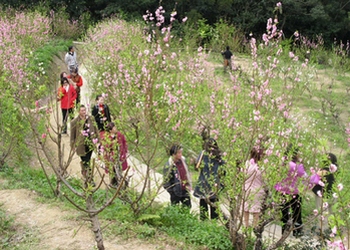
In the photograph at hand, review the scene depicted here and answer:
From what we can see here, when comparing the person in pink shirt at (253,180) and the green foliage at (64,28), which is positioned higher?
the person in pink shirt at (253,180)

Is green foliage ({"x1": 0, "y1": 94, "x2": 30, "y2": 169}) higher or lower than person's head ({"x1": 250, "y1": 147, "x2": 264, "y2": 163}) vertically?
lower

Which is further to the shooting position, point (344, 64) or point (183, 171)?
point (344, 64)

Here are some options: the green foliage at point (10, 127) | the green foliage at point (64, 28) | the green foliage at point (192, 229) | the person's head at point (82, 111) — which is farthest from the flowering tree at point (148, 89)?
the green foliage at point (64, 28)

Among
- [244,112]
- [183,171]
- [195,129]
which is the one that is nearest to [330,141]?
[195,129]

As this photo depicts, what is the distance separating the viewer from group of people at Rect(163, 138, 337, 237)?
509cm

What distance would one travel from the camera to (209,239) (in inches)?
225

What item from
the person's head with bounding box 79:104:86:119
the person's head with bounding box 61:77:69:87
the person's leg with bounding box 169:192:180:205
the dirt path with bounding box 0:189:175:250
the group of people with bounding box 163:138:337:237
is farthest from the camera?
the person's head with bounding box 61:77:69:87

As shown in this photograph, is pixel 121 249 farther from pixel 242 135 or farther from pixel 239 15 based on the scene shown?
pixel 239 15

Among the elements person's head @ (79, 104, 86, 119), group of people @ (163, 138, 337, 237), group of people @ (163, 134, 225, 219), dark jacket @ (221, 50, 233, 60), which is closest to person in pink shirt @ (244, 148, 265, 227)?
group of people @ (163, 138, 337, 237)

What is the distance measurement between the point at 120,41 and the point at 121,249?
9525mm

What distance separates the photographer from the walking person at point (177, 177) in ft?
20.4

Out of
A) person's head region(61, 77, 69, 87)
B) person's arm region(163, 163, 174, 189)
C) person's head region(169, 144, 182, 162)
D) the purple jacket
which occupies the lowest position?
person's arm region(163, 163, 174, 189)

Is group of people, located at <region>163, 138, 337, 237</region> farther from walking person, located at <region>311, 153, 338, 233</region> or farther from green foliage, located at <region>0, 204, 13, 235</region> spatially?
green foliage, located at <region>0, 204, 13, 235</region>

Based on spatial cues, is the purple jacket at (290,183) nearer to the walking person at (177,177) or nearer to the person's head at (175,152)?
the walking person at (177,177)
